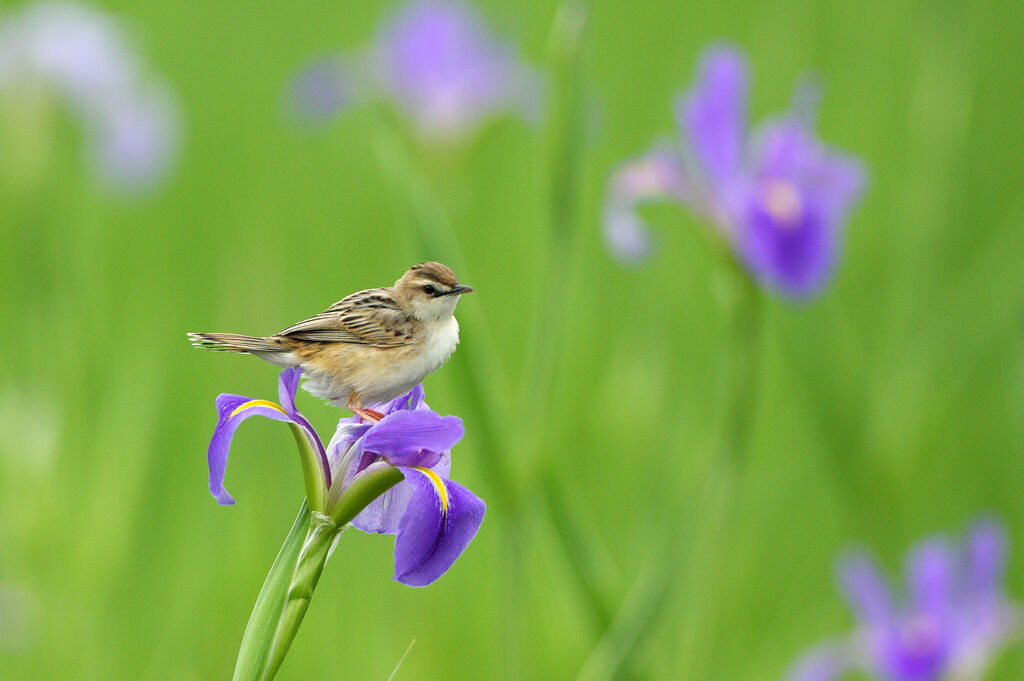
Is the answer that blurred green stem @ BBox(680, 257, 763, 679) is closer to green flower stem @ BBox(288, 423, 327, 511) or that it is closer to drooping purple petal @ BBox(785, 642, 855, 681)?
drooping purple petal @ BBox(785, 642, 855, 681)

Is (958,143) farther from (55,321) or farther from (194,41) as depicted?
(194,41)

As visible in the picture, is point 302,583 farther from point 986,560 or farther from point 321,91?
point 321,91

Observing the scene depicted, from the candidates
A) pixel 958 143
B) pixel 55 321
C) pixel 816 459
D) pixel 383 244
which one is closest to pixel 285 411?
pixel 55 321

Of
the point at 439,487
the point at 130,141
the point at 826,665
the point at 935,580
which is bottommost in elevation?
the point at 439,487

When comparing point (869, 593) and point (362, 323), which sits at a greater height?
point (869, 593)

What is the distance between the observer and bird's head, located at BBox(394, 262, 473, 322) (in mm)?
612

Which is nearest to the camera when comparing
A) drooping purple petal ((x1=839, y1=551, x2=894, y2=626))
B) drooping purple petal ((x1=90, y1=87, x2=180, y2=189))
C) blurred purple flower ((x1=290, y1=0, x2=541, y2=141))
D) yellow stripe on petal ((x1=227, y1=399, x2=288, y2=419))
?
yellow stripe on petal ((x1=227, y1=399, x2=288, y2=419))

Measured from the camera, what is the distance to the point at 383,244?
116 inches

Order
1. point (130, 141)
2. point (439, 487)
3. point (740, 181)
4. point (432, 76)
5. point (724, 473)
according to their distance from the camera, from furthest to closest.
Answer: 1. point (432, 76)
2. point (130, 141)
3. point (740, 181)
4. point (724, 473)
5. point (439, 487)

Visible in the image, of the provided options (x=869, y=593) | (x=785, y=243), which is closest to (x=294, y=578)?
(x=785, y=243)

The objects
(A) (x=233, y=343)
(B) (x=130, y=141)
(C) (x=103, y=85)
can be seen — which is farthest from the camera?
(B) (x=130, y=141)

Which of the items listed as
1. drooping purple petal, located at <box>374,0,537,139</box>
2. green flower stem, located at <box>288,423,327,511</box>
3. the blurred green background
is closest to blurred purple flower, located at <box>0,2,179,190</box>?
the blurred green background

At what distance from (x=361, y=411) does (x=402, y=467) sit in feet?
0.18

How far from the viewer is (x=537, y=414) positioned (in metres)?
1.30
